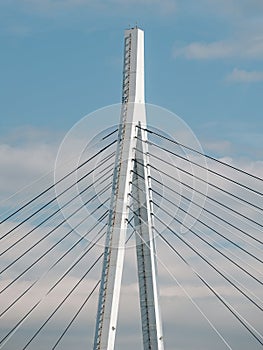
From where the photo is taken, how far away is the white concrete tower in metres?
40.9

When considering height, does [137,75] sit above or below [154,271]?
above

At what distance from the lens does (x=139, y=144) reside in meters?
42.4

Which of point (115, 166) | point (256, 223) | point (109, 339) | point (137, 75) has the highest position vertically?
point (137, 75)

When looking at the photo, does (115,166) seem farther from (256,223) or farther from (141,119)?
(256,223)

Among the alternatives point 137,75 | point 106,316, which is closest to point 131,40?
point 137,75

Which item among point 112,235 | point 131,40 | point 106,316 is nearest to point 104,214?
point 112,235

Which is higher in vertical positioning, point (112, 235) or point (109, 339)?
point (112, 235)

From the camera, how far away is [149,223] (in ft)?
135

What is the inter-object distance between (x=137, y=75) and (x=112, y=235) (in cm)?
627

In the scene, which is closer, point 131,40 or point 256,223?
point 256,223

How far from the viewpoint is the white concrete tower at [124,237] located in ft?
134

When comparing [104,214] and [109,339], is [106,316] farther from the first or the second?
[104,214]

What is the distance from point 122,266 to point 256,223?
16.6 feet

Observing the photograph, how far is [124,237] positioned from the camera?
4122 centimetres
